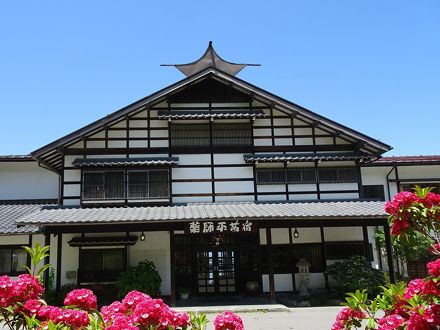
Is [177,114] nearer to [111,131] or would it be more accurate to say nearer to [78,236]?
[111,131]

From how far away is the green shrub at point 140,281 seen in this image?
14666mm

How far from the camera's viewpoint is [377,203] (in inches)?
653

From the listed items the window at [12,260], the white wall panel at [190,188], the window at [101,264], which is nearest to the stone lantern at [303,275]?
the white wall panel at [190,188]

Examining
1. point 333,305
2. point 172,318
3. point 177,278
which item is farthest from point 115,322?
point 177,278

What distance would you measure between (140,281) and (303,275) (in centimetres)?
632

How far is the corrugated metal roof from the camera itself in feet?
55.0

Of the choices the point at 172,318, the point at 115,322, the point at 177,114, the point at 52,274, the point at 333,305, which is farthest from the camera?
the point at 177,114

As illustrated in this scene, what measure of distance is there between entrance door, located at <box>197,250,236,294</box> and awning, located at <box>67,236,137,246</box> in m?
2.92

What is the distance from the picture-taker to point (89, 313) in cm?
462

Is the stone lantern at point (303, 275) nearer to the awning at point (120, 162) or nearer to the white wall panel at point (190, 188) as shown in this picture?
the white wall panel at point (190, 188)

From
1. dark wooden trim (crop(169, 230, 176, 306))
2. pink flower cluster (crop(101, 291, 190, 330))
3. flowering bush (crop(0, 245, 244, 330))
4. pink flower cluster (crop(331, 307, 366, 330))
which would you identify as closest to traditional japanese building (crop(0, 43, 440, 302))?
dark wooden trim (crop(169, 230, 176, 306))

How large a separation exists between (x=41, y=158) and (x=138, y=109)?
4.47m

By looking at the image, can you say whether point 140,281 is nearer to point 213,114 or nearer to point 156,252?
point 156,252

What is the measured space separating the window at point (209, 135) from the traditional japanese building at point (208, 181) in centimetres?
4
